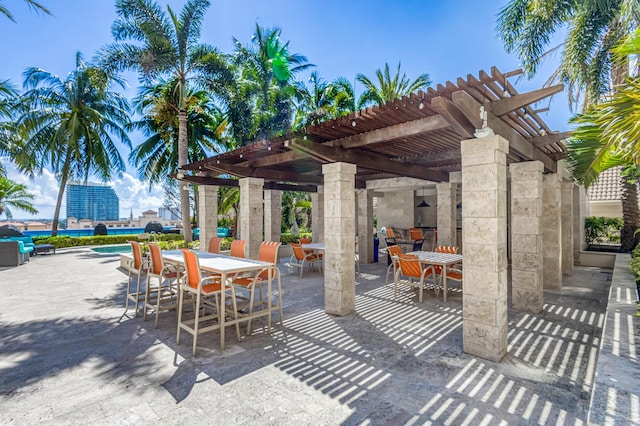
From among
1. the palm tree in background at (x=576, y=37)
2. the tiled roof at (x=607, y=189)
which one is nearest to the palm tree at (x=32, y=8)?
the palm tree in background at (x=576, y=37)

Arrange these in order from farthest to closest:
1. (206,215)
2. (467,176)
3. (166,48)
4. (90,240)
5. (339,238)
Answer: (90,240)
(166,48)
(206,215)
(339,238)
(467,176)

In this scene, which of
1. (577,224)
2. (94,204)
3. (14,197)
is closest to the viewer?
(577,224)

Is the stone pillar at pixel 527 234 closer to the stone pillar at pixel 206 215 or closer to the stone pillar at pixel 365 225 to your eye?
the stone pillar at pixel 365 225

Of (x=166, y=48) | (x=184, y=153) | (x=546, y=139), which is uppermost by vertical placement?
(x=166, y=48)

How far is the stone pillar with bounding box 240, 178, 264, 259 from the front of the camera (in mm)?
8211

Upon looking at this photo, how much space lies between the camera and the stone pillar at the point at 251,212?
26.9 ft

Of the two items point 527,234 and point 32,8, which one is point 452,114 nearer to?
point 527,234

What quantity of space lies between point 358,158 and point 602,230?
11.4m

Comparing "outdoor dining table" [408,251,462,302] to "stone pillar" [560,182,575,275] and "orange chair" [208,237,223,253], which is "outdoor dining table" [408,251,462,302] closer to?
"stone pillar" [560,182,575,275]

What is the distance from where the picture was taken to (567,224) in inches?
336

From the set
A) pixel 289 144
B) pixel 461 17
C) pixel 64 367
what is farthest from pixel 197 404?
pixel 461 17

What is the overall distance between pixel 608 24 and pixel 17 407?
12555 mm

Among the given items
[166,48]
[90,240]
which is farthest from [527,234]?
[90,240]

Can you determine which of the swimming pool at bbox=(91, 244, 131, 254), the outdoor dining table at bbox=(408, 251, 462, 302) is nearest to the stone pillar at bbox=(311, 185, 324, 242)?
the outdoor dining table at bbox=(408, 251, 462, 302)
